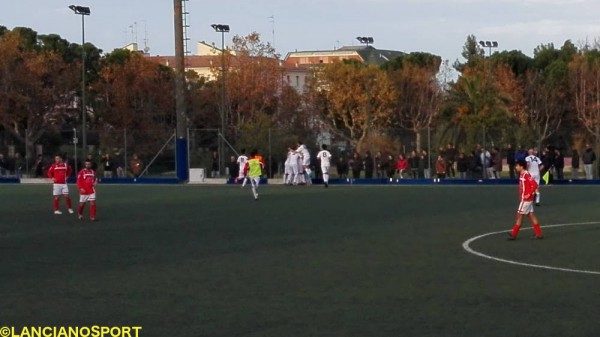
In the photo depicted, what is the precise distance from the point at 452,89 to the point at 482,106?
5695 millimetres

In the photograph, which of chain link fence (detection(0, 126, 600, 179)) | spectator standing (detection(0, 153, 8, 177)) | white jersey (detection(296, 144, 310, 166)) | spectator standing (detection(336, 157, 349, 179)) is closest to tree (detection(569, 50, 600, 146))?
chain link fence (detection(0, 126, 600, 179))

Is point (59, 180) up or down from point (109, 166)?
down

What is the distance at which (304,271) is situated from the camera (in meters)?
16.2

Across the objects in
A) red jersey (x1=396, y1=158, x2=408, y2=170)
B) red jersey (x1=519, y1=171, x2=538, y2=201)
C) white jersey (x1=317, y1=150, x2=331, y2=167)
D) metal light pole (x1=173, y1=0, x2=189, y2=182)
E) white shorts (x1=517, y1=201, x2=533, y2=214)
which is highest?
metal light pole (x1=173, y1=0, x2=189, y2=182)

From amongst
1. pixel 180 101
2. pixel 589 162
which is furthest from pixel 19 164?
pixel 589 162

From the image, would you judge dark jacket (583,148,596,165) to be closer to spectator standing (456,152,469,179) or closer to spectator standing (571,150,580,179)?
spectator standing (571,150,580,179)

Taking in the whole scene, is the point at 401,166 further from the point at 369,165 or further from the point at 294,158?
the point at 294,158

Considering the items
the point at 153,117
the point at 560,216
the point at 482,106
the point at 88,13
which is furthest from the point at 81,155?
the point at 560,216

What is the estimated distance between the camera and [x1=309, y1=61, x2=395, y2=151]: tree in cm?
7925

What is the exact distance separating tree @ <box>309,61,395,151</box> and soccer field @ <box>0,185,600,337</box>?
48495 mm

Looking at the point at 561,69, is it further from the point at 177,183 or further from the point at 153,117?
the point at 177,183

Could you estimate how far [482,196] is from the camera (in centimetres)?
3659

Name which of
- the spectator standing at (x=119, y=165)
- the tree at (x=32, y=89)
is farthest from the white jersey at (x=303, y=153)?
the tree at (x=32, y=89)

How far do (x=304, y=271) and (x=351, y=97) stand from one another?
63932 millimetres
